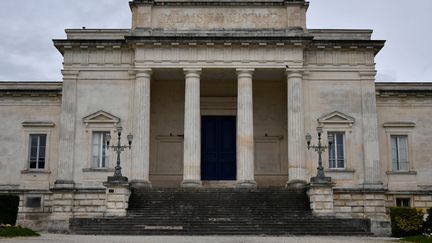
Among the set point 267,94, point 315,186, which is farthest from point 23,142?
point 315,186

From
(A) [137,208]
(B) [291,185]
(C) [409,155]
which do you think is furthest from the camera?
(C) [409,155]

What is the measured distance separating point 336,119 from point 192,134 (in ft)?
28.8

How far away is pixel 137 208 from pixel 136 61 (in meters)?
9.38

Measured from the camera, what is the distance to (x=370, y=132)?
3747cm

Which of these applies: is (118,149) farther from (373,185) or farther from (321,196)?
(373,185)

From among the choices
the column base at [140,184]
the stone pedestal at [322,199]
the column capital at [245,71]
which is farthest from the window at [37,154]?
the stone pedestal at [322,199]

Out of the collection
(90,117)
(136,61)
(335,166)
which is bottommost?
(335,166)

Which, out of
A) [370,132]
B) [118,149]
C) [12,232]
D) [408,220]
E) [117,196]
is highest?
[370,132]

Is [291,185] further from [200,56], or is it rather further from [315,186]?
[200,56]

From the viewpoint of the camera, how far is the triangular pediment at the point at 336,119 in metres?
37.8

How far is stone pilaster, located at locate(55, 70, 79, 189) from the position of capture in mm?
36875

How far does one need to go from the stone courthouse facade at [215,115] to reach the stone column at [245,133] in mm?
66

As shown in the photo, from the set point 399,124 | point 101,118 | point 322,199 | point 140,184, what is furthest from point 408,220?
point 101,118

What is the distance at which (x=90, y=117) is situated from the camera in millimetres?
37719
